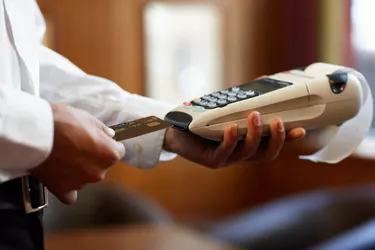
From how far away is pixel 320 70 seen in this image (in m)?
0.70

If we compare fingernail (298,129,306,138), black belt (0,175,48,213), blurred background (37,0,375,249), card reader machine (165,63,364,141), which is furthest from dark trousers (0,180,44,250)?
blurred background (37,0,375,249)

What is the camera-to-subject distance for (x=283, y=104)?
0.65 m

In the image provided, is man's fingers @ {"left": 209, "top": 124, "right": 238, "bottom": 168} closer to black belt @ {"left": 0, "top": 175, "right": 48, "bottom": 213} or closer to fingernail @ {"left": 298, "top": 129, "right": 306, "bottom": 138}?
fingernail @ {"left": 298, "top": 129, "right": 306, "bottom": 138}

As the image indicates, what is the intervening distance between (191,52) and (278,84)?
2.10m

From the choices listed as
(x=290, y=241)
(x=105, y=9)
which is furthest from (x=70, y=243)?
(x=105, y=9)

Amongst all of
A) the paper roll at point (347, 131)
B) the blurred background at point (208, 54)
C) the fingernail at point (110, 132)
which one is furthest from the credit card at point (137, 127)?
the blurred background at point (208, 54)

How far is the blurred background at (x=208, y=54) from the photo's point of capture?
8.16 feet

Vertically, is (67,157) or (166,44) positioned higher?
(67,157)

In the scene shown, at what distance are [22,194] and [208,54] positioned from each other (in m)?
2.24

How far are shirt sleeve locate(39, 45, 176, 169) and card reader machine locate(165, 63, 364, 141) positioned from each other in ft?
0.25

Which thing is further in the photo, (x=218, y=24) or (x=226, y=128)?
(x=218, y=24)

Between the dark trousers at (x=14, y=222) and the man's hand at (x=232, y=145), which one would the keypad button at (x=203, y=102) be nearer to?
the man's hand at (x=232, y=145)

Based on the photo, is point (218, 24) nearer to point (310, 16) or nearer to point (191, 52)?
point (191, 52)

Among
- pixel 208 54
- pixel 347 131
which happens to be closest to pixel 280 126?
pixel 347 131
